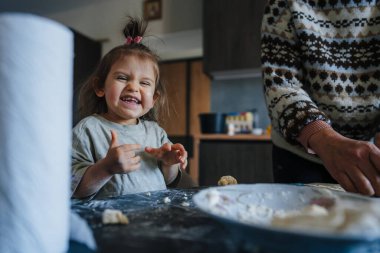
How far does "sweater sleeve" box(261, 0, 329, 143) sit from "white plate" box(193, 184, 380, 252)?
27 cm

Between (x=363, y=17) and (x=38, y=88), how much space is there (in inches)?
36.3

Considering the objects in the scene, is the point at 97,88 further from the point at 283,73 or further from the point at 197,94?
the point at 197,94

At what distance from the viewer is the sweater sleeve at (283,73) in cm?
74

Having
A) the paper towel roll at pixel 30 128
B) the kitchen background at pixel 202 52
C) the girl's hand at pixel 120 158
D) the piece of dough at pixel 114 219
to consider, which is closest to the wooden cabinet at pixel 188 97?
the kitchen background at pixel 202 52

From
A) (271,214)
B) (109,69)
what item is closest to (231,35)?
(109,69)

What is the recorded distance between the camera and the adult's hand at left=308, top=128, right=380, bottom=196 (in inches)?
21.8

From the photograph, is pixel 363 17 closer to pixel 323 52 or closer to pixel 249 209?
pixel 323 52

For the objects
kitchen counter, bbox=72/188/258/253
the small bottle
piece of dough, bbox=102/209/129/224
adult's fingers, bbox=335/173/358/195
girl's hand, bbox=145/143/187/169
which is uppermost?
the small bottle

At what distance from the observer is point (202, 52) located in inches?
120

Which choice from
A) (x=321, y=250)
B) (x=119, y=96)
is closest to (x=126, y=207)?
(x=321, y=250)

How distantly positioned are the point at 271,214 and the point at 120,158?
0.34 metres

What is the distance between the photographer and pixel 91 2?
12.0 ft

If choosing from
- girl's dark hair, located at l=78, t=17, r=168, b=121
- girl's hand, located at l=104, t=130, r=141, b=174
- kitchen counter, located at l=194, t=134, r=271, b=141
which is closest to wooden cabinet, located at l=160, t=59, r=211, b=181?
kitchen counter, located at l=194, t=134, r=271, b=141

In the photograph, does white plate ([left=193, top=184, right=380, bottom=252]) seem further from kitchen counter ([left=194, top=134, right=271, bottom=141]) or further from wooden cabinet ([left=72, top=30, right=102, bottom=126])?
wooden cabinet ([left=72, top=30, right=102, bottom=126])
